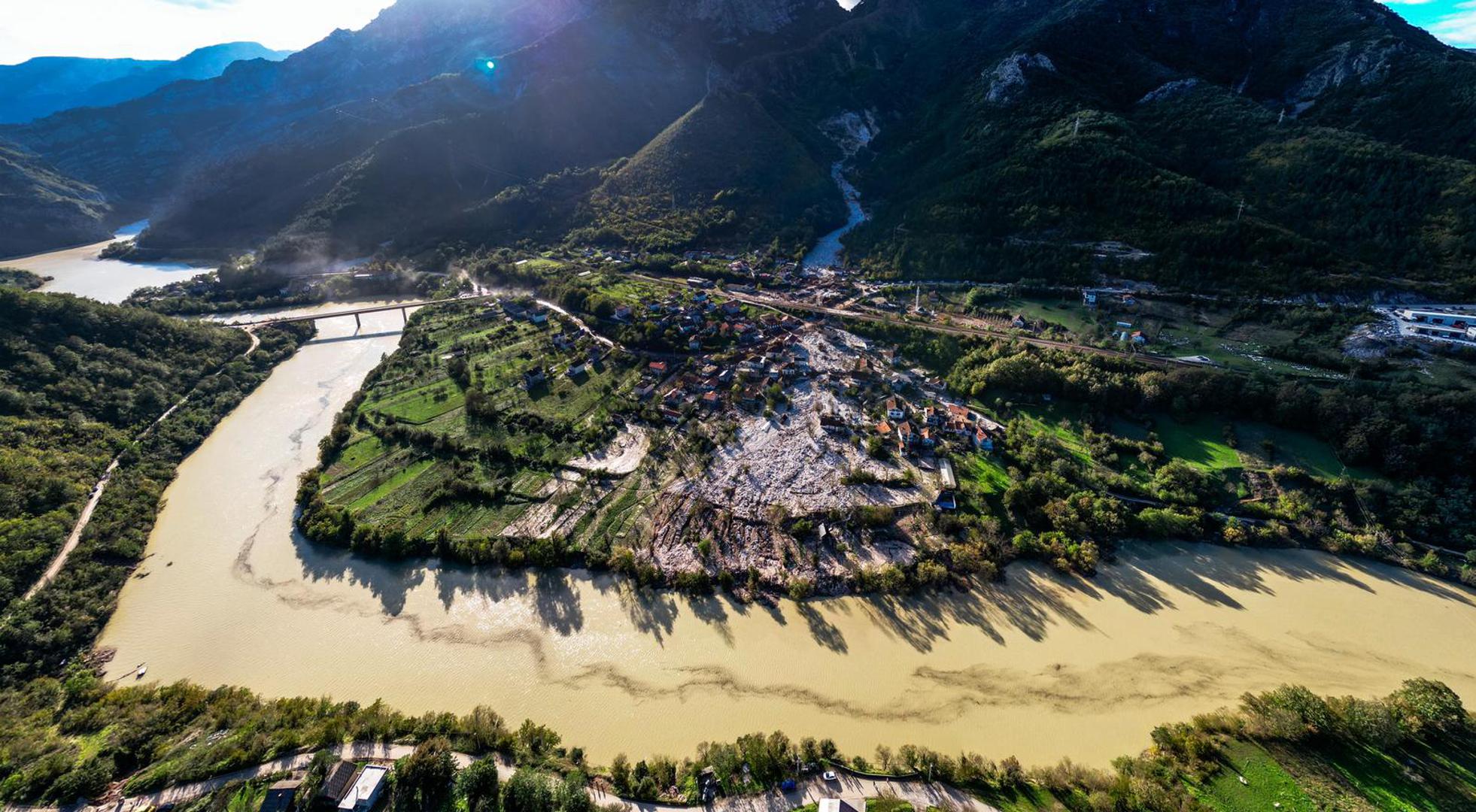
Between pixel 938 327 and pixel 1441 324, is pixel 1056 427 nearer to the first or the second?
pixel 938 327

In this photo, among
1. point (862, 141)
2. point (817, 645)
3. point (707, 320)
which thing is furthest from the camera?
point (862, 141)

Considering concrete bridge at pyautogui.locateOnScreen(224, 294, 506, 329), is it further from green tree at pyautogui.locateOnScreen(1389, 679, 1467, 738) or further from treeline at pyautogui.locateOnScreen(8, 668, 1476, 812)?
green tree at pyautogui.locateOnScreen(1389, 679, 1467, 738)

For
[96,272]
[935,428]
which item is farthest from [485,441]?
[96,272]

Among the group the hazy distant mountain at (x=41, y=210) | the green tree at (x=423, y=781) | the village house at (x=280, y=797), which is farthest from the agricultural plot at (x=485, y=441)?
the hazy distant mountain at (x=41, y=210)

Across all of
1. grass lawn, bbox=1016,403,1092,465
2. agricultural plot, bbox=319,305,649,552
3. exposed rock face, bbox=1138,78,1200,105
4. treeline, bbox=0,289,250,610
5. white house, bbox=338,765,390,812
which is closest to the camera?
white house, bbox=338,765,390,812

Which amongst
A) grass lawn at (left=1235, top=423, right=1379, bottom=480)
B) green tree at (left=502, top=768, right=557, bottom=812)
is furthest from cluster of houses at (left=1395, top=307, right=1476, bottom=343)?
green tree at (left=502, top=768, right=557, bottom=812)

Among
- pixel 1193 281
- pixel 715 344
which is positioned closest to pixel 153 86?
pixel 715 344
